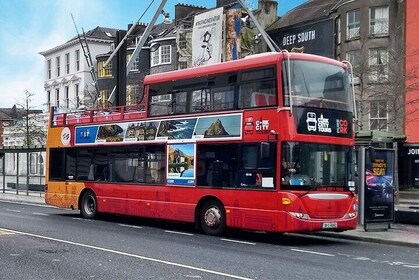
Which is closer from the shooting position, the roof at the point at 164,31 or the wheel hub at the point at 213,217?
the wheel hub at the point at 213,217

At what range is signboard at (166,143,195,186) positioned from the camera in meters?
16.0

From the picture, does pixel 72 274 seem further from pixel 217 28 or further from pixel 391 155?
pixel 217 28

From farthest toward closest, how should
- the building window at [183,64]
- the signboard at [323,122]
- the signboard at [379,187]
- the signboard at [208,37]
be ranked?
the building window at [183,64] → the signboard at [208,37] → the signboard at [379,187] → the signboard at [323,122]

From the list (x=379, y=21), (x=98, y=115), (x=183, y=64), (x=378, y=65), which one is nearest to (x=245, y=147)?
(x=98, y=115)

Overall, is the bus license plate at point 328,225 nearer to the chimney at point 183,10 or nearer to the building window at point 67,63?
the chimney at point 183,10

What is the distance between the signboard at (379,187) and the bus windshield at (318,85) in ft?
6.49

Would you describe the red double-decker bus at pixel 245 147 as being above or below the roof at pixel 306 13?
below

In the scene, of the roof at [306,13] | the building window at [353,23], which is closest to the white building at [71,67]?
the roof at [306,13]

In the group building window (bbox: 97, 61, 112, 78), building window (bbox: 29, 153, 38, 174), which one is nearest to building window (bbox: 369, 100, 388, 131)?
building window (bbox: 29, 153, 38, 174)

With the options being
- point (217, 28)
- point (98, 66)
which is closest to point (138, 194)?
point (217, 28)

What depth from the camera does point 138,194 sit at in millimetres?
17828

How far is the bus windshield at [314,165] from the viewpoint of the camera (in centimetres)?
1365

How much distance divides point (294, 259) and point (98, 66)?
181 feet

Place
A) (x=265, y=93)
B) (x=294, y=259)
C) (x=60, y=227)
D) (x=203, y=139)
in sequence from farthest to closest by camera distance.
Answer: (x=60, y=227), (x=203, y=139), (x=265, y=93), (x=294, y=259)
